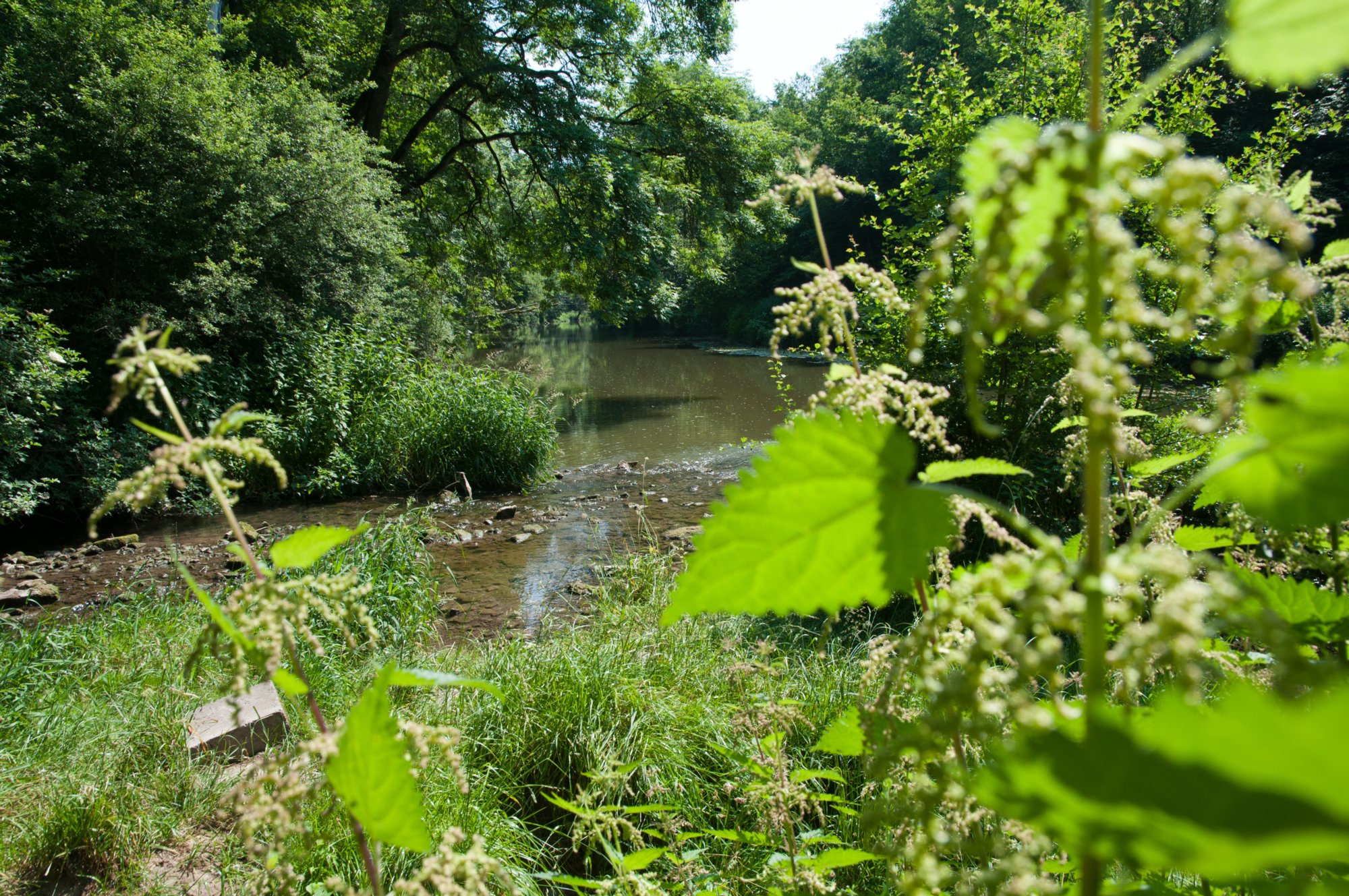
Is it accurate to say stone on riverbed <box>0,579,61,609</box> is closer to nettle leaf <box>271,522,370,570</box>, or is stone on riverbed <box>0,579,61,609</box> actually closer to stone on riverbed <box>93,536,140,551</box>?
stone on riverbed <box>93,536,140,551</box>

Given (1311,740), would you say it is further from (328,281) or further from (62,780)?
(328,281)

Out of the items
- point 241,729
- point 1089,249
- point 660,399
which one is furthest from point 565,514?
point 660,399

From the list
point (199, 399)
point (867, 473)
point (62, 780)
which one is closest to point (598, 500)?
point (199, 399)

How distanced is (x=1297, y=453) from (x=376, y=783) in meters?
0.71

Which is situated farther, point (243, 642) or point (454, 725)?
point (454, 725)

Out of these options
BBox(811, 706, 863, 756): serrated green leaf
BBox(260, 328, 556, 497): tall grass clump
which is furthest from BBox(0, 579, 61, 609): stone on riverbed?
BBox(811, 706, 863, 756): serrated green leaf

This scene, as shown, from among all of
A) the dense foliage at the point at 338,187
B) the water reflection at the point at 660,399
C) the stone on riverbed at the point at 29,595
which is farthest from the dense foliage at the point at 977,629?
the dense foliage at the point at 338,187

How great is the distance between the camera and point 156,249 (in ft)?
29.1

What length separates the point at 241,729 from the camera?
3.29 meters

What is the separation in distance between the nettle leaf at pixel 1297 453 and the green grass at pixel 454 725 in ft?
4.56

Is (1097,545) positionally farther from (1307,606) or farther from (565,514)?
(565,514)

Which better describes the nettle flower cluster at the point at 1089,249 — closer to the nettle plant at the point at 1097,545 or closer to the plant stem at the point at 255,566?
the nettle plant at the point at 1097,545

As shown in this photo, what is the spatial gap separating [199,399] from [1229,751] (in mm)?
10831

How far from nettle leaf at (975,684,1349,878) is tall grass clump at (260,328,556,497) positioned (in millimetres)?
9926
